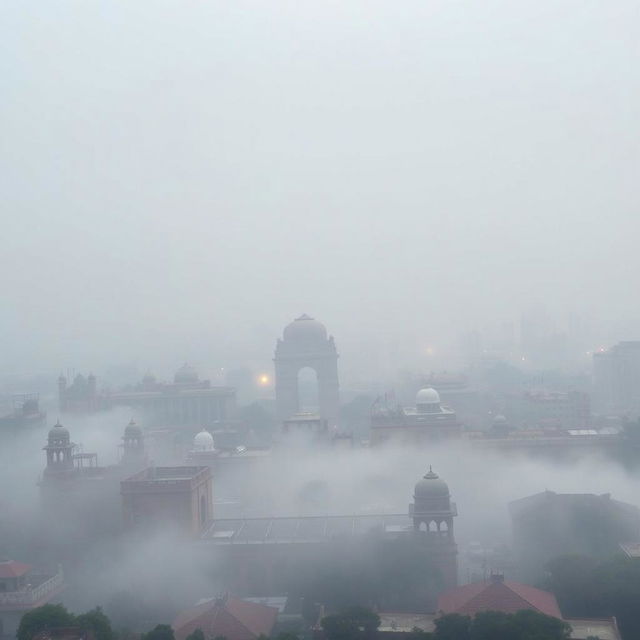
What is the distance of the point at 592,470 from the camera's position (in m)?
23.2

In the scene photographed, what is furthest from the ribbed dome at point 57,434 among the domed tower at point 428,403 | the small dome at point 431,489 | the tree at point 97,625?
the domed tower at point 428,403

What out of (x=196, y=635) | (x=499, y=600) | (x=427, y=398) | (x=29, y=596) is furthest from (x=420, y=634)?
(x=427, y=398)

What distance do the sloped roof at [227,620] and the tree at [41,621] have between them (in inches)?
57.6

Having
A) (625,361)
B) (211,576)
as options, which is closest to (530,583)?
(211,576)

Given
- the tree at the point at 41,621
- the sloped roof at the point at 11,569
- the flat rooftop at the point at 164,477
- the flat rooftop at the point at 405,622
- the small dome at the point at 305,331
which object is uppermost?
the small dome at the point at 305,331

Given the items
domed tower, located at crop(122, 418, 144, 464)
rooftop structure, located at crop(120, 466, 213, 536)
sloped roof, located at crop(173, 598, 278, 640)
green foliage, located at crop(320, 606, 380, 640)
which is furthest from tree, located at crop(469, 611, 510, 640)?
domed tower, located at crop(122, 418, 144, 464)

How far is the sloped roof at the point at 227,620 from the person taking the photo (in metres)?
11.7

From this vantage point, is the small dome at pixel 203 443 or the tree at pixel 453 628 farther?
the small dome at pixel 203 443

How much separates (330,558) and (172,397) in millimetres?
24900

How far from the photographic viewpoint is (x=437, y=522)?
15461mm

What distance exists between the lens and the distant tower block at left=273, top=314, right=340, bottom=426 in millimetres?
38688

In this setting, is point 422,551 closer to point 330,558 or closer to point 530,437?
point 330,558

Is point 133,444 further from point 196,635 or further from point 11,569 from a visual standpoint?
point 196,635

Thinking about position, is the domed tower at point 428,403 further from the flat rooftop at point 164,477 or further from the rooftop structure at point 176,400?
the rooftop structure at point 176,400
